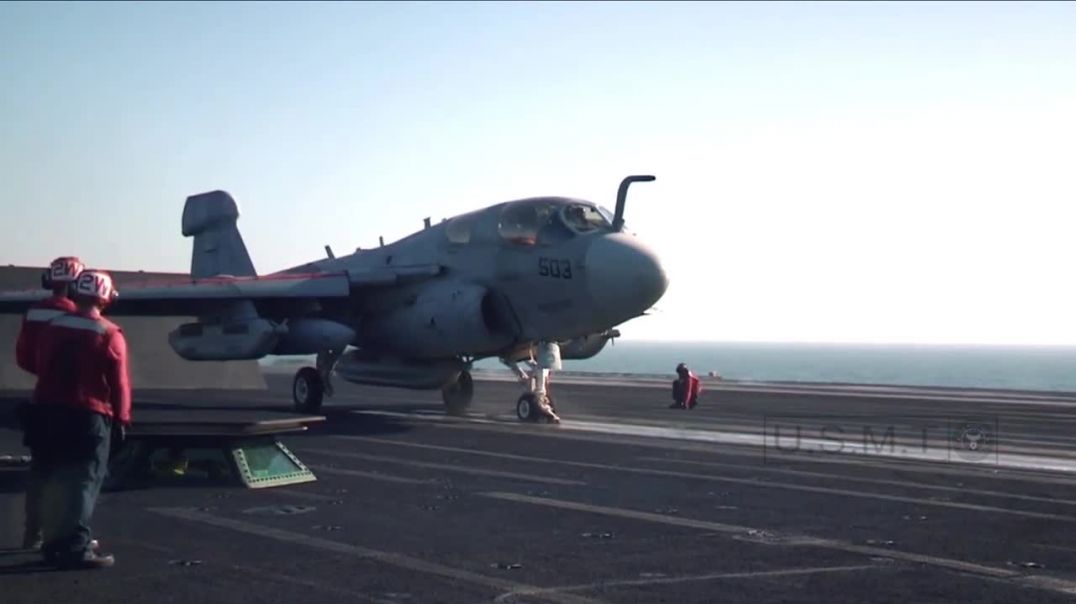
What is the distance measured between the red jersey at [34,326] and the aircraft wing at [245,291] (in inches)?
653

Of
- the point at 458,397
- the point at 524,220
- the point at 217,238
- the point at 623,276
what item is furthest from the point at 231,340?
the point at 217,238

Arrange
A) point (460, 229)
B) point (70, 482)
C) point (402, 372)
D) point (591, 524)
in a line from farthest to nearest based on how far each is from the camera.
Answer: point (402, 372) → point (460, 229) → point (591, 524) → point (70, 482)

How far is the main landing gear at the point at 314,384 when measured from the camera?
2831 cm

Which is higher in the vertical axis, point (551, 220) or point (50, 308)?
point (551, 220)

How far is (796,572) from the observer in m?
9.63

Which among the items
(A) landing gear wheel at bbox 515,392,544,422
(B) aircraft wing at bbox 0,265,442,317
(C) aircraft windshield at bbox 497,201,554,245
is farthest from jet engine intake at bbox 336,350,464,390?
(C) aircraft windshield at bbox 497,201,554,245

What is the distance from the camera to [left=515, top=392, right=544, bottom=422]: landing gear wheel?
2602 cm

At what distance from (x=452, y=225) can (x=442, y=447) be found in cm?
822

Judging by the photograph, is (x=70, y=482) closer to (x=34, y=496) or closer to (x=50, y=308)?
(x=34, y=496)

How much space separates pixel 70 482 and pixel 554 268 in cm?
1594

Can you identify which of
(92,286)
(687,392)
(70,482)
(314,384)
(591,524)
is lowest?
(591,524)

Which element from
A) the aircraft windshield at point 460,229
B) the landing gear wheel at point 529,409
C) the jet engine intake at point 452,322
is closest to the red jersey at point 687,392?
the landing gear wheel at point 529,409

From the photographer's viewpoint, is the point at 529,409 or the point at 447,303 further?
the point at 529,409

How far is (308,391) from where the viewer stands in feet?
92.9
